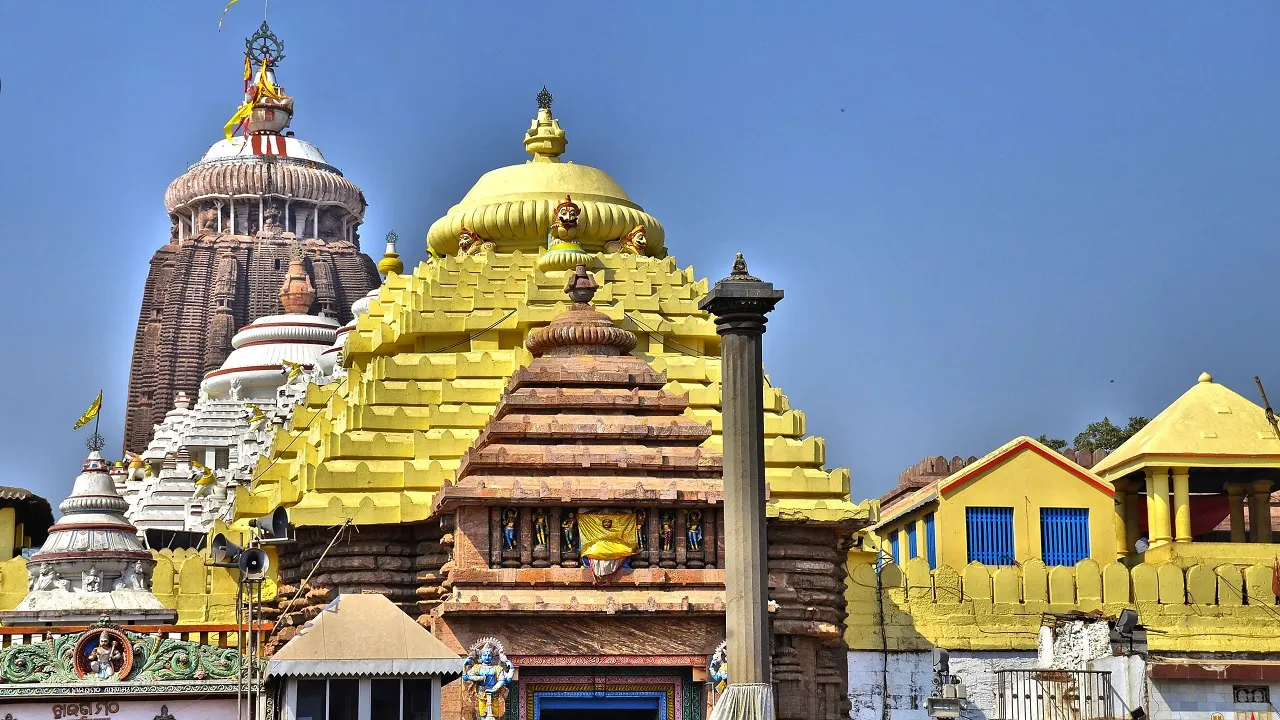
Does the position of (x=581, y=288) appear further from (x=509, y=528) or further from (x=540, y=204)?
(x=540, y=204)

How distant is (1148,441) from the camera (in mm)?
45062

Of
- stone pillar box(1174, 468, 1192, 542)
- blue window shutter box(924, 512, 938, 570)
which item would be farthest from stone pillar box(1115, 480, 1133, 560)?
blue window shutter box(924, 512, 938, 570)

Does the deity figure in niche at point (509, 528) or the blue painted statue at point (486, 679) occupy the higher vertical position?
the deity figure in niche at point (509, 528)

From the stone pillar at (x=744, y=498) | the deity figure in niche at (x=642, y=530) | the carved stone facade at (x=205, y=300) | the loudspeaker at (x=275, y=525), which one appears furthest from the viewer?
the carved stone facade at (x=205, y=300)

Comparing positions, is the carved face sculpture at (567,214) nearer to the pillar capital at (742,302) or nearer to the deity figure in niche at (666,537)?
the deity figure in niche at (666,537)

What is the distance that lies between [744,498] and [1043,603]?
48.4 feet

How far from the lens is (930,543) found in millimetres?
45594

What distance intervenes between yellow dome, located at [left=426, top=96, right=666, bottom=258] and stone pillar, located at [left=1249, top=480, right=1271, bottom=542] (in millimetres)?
13039

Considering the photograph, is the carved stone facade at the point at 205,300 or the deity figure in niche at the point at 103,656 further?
the carved stone facade at the point at 205,300

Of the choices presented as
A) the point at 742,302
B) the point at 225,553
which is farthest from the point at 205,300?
the point at 742,302

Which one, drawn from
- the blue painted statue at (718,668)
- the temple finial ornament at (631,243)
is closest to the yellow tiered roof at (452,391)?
the temple finial ornament at (631,243)

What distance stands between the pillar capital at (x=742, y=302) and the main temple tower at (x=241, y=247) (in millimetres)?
61536

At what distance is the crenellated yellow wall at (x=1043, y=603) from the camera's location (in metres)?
40.2

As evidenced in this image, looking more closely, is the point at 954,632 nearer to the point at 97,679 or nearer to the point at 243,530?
the point at 243,530
